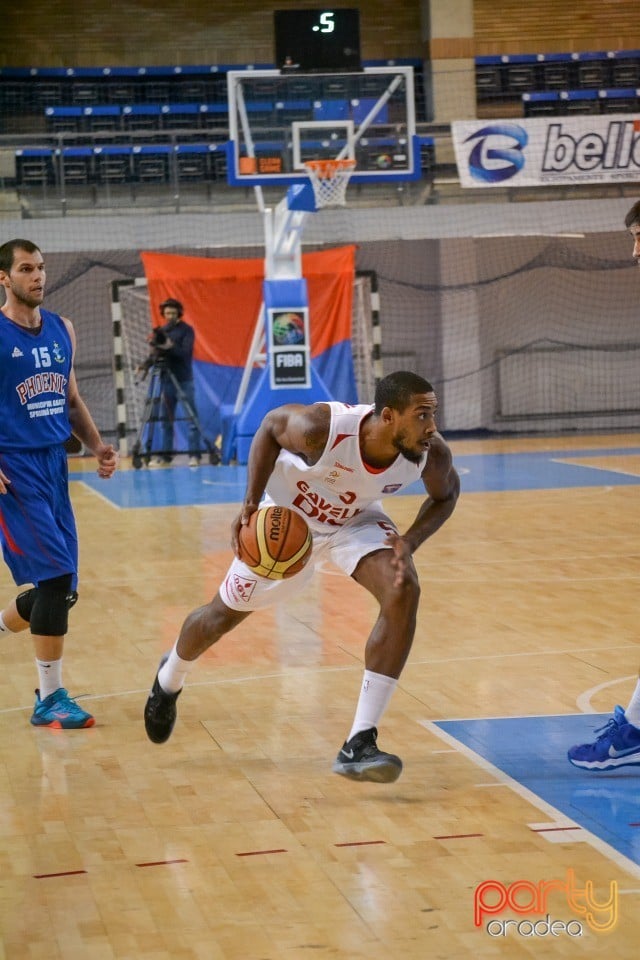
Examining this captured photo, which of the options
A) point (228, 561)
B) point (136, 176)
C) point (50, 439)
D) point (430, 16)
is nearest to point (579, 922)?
point (50, 439)

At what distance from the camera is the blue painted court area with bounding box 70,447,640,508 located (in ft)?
45.3

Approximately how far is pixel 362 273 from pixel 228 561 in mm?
10576

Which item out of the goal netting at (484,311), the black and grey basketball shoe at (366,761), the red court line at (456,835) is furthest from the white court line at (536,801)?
the goal netting at (484,311)

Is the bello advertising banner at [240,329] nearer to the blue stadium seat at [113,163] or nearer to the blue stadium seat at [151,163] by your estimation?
the blue stadium seat at [151,163]

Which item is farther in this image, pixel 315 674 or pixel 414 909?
pixel 315 674

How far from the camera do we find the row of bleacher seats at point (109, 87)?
22391mm

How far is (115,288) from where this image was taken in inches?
713

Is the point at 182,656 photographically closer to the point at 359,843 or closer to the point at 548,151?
the point at 359,843

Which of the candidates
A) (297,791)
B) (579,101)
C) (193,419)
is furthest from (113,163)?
(297,791)

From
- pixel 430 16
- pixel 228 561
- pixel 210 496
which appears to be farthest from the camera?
pixel 430 16

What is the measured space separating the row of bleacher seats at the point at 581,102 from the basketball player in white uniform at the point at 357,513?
1774cm

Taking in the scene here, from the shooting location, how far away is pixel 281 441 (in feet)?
15.2

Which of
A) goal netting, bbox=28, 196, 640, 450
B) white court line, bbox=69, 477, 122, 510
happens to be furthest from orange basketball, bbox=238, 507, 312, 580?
goal netting, bbox=28, 196, 640, 450

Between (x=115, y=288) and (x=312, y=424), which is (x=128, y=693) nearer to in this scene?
(x=312, y=424)
